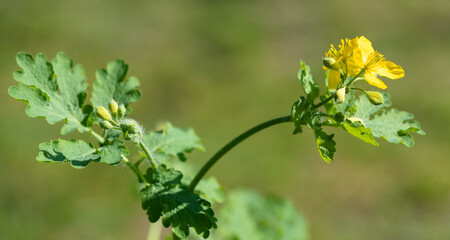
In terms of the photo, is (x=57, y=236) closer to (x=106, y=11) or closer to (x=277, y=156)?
(x=277, y=156)

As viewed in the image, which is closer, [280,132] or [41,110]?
[41,110]

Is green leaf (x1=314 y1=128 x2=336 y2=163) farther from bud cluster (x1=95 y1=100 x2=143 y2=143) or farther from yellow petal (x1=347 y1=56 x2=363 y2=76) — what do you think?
bud cluster (x1=95 y1=100 x2=143 y2=143)

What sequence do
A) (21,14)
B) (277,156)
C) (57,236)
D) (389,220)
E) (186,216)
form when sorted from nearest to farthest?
1. (186,216)
2. (57,236)
3. (389,220)
4. (277,156)
5. (21,14)

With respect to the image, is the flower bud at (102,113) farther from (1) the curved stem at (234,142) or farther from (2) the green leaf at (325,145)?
(2) the green leaf at (325,145)

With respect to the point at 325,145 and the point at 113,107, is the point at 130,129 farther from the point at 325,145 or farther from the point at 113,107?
the point at 325,145

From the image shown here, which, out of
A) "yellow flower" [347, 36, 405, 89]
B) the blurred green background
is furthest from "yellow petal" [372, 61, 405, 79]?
the blurred green background

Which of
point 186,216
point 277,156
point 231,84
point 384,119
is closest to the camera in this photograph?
point 186,216

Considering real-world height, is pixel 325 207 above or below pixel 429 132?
below

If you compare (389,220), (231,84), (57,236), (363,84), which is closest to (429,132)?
(389,220)
